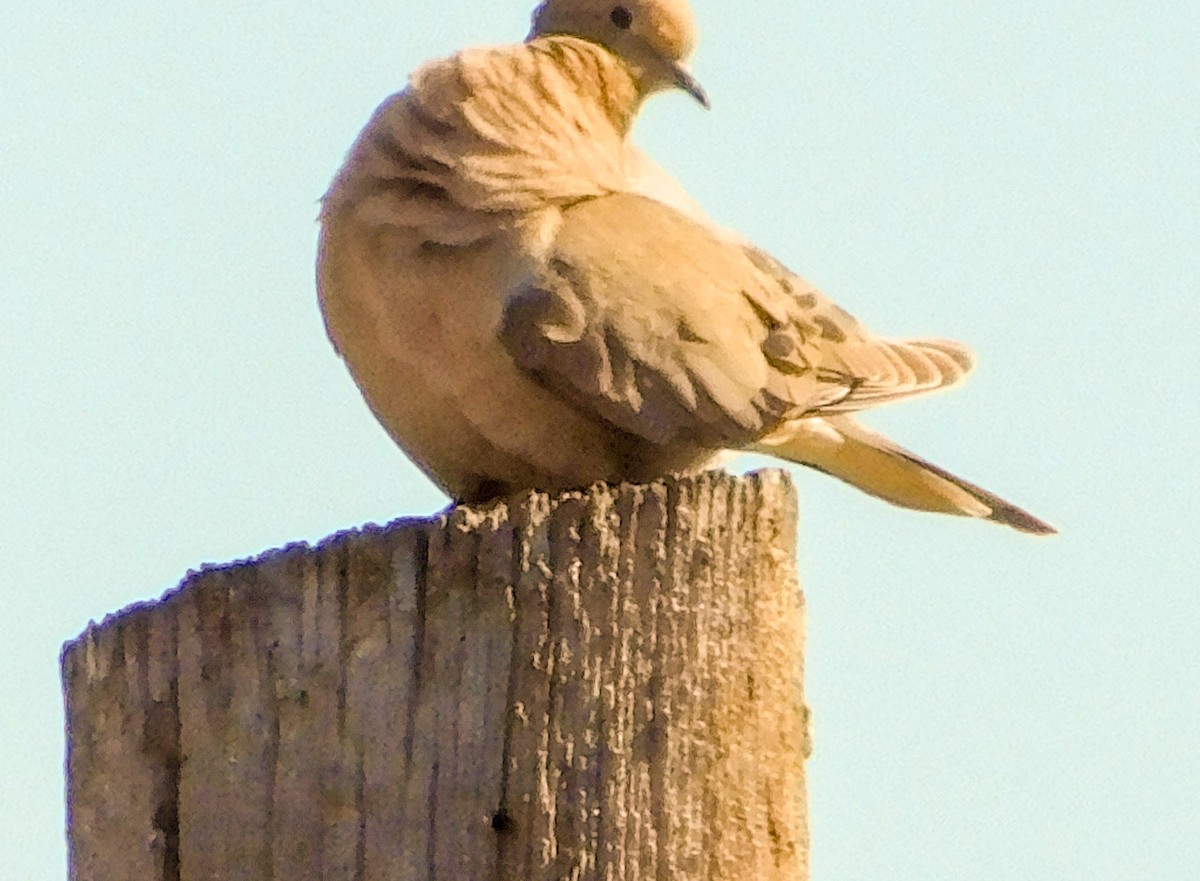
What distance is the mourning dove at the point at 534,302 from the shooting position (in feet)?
11.2

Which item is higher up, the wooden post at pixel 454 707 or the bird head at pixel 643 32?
the bird head at pixel 643 32

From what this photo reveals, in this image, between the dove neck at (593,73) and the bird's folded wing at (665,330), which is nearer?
the bird's folded wing at (665,330)

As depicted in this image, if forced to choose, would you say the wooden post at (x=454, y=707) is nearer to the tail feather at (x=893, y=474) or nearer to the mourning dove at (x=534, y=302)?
the mourning dove at (x=534, y=302)

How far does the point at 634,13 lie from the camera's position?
421 cm

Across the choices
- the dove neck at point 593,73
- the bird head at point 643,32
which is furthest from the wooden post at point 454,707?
the bird head at point 643,32

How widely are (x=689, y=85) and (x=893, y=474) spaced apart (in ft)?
3.18

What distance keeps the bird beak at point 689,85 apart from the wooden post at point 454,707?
1973 millimetres

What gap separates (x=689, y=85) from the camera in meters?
4.27

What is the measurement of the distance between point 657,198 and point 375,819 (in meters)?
1.96

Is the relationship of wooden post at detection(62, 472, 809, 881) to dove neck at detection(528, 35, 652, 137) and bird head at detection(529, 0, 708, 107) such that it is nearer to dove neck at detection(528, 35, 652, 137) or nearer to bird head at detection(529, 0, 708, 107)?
dove neck at detection(528, 35, 652, 137)

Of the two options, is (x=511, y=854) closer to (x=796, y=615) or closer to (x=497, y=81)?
(x=796, y=615)

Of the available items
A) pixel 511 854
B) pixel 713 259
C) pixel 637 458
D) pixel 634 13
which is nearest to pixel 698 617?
pixel 511 854

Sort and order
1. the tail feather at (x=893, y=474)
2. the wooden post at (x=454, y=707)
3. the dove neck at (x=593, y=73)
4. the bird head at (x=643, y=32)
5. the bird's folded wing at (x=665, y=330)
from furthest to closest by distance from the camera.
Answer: the tail feather at (x=893, y=474)
the bird head at (x=643, y=32)
the dove neck at (x=593, y=73)
the bird's folded wing at (x=665, y=330)
the wooden post at (x=454, y=707)

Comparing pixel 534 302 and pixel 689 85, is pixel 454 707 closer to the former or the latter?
pixel 534 302
